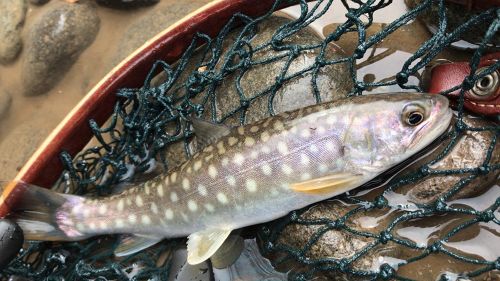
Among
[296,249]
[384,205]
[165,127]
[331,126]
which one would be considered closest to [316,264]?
[296,249]

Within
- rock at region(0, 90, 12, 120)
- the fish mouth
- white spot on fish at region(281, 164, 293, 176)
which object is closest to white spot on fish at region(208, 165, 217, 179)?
white spot on fish at region(281, 164, 293, 176)

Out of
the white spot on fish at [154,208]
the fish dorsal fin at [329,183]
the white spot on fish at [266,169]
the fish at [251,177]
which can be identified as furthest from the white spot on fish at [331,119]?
the white spot on fish at [154,208]

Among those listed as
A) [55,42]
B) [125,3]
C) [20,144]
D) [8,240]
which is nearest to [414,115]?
[8,240]

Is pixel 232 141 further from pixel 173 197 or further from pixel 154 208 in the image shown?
pixel 154 208

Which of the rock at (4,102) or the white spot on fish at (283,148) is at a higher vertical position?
the white spot on fish at (283,148)

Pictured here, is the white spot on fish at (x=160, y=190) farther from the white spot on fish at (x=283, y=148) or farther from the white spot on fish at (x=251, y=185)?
the white spot on fish at (x=283, y=148)
